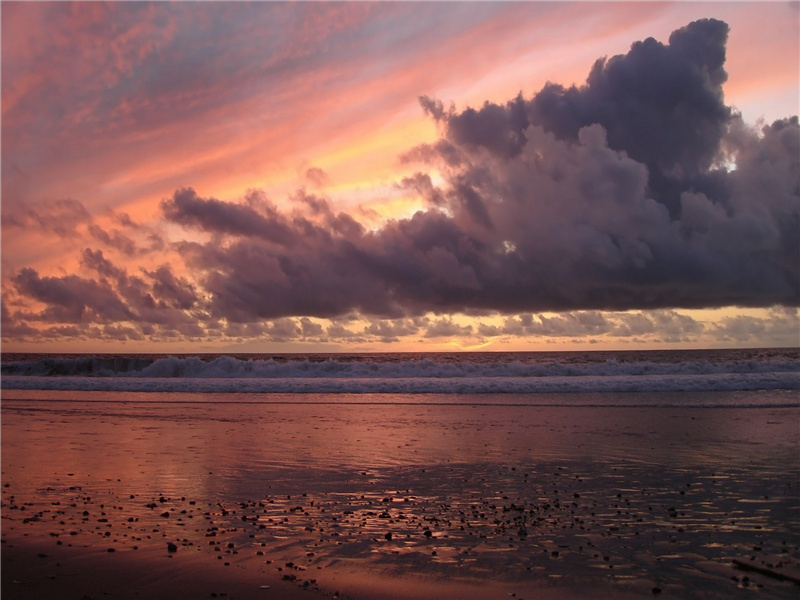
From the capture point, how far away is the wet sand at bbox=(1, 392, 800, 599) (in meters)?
7.82

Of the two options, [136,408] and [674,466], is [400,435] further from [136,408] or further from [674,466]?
[136,408]

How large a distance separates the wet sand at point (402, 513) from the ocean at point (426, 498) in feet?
0.17

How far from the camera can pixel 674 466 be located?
15.0m

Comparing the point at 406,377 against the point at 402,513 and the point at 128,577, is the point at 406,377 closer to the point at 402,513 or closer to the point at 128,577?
the point at 402,513

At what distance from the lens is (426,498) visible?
12016mm

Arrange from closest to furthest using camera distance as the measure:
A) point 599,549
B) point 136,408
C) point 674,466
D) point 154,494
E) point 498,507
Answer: point 599,549 → point 498,507 → point 154,494 → point 674,466 → point 136,408

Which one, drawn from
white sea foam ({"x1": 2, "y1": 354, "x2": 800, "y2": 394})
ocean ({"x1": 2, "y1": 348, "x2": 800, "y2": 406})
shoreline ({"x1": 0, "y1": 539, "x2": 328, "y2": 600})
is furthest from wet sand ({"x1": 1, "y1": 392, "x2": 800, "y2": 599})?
white sea foam ({"x1": 2, "y1": 354, "x2": 800, "y2": 394})

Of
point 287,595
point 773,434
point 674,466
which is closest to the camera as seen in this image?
point 287,595

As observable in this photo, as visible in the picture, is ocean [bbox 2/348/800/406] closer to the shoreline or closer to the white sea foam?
the white sea foam

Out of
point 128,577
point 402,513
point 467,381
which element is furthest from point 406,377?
point 128,577

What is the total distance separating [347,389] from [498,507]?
30.3 metres

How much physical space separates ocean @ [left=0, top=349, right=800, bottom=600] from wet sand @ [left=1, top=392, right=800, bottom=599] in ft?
0.17

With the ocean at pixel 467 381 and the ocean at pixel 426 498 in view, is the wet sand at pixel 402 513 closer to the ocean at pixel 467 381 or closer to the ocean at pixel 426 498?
the ocean at pixel 426 498

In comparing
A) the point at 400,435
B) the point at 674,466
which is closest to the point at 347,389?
the point at 400,435
